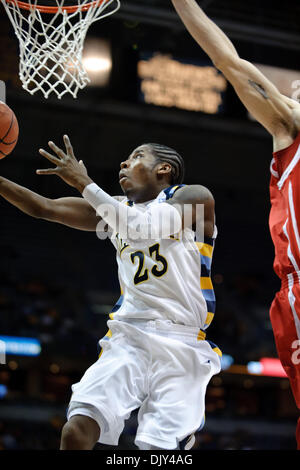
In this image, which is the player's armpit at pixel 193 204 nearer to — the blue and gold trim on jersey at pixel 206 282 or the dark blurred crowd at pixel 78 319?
the blue and gold trim on jersey at pixel 206 282

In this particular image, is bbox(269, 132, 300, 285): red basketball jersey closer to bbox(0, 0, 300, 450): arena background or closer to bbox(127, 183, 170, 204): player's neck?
bbox(127, 183, 170, 204): player's neck

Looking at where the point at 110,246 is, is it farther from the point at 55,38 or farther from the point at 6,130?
the point at 6,130

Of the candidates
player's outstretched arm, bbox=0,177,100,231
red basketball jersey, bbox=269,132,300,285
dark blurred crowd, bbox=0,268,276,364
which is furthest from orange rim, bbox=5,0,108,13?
dark blurred crowd, bbox=0,268,276,364

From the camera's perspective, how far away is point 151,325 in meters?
3.49

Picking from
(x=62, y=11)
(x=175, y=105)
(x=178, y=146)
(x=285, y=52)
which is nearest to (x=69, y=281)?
(x=178, y=146)

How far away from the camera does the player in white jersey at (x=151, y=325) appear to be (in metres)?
3.26

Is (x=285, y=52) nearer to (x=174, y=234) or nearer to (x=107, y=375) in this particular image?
(x=174, y=234)

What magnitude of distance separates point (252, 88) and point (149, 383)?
1520 mm

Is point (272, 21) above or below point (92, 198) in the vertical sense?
above

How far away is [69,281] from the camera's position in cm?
1553

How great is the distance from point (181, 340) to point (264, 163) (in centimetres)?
1107

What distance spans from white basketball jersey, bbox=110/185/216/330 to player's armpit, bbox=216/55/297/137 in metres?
0.75

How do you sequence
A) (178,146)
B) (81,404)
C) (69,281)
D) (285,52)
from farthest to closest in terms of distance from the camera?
(69,281) < (178,146) < (285,52) < (81,404)

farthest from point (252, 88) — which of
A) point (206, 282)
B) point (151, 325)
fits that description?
point (151, 325)
